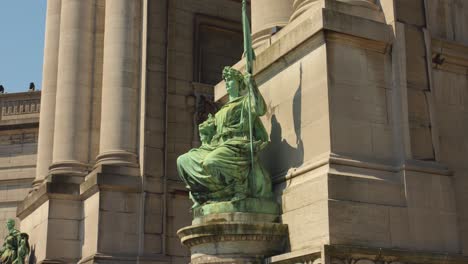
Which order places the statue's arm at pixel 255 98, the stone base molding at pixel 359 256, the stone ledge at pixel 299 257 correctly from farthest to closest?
the statue's arm at pixel 255 98 < the stone ledge at pixel 299 257 < the stone base molding at pixel 359 256

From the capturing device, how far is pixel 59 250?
76.2 feet

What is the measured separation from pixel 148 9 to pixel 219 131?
11.8m

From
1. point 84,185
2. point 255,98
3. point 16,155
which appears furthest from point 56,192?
point 16,155

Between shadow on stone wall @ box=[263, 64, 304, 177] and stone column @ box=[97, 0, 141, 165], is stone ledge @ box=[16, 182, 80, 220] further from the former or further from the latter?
shadow on stone wall @ box=[263, 64, 304, 177]

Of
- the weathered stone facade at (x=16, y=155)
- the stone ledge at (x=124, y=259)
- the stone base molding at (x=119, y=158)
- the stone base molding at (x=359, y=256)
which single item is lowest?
the stone base molding at (x=359, y=256)

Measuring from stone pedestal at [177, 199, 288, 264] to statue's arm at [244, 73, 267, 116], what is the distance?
1649mm

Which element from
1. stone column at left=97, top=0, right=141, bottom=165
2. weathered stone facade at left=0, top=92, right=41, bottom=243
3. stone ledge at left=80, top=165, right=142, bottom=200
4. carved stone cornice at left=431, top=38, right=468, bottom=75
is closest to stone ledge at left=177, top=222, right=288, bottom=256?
carved stone cornice at left=431, top=38, right=468, bottom=75

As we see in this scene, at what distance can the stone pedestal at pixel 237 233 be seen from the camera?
1263 cm

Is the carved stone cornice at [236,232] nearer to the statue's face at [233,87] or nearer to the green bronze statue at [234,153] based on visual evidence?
the green bronze statue at [234,153]

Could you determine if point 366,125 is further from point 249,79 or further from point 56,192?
point 56,192

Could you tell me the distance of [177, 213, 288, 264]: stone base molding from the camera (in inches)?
497

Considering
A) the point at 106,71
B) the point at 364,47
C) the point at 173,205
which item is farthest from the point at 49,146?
the point at 364,47

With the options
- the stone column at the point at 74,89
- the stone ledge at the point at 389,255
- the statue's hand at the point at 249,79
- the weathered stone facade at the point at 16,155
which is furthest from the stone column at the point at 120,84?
the weathered stone facade at the point at 16,155

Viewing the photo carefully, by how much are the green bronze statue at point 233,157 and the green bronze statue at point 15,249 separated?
40.6 feet
